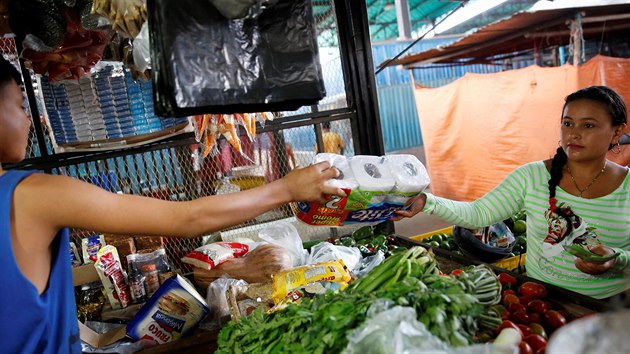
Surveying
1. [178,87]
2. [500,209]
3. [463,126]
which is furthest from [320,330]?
[463,126]

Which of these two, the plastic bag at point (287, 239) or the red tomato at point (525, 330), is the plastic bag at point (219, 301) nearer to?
the plastic bag at point (287, 239)

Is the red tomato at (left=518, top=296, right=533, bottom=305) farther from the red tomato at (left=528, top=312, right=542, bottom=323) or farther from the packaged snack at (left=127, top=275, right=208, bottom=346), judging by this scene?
the packaged snack at (left=127, top=275, right=208, bottom=346)

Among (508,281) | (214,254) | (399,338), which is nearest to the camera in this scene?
(399,338)

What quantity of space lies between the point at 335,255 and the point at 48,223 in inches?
68.8

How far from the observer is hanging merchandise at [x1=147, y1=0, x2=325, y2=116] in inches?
60.1

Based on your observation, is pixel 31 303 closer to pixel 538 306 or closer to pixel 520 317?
pixel 520 317

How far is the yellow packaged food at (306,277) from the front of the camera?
2.33 meters

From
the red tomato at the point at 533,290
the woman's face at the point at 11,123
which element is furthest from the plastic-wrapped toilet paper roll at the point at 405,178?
the woman's face at the point at 11,123

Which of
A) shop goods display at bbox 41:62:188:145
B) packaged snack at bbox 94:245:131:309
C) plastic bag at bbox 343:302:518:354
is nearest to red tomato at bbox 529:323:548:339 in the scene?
plastic bag at bbox 343:302:518:354

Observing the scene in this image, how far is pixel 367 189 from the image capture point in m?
1.97

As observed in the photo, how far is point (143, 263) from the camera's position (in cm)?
307

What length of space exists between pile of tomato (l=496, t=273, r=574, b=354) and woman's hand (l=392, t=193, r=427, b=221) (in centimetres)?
62

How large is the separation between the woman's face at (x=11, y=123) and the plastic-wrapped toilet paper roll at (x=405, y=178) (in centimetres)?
155

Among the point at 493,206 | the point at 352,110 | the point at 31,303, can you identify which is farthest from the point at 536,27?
the point at 31,303
